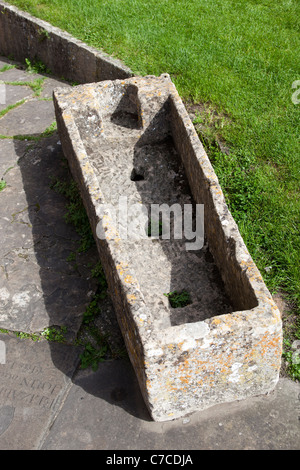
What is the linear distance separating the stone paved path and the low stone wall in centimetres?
198

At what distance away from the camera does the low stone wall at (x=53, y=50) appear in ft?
22.9

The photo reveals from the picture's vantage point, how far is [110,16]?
7496 mm

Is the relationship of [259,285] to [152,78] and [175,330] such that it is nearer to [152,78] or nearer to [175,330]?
[175,330]

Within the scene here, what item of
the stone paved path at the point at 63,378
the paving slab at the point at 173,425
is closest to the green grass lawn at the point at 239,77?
the paving slab at the point at 173,425

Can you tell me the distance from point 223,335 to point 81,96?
10.7ft

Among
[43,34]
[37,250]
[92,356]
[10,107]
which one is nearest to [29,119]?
[10,107]

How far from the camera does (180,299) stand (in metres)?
4.29

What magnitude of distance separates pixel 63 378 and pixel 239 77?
423 centimetres

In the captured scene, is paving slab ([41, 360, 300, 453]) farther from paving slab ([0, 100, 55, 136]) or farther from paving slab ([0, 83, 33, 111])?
paving slab ([0, 83, 33, 111])

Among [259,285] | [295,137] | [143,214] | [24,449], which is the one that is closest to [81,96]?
[143,214]

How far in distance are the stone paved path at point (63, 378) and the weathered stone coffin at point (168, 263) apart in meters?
0.16

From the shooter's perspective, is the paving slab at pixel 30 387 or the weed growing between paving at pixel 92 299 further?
the weed growing between paving at pixel 92 299

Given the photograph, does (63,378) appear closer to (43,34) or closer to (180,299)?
(180,299)

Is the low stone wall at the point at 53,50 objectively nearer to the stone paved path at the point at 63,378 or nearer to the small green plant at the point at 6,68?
the small green plant at the point at 6,68
